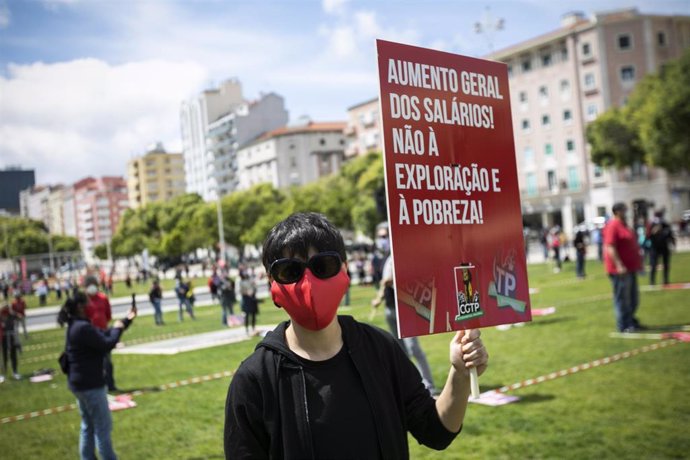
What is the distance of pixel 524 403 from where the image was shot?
825cm

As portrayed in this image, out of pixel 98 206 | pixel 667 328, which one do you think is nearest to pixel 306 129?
pixel 98 206

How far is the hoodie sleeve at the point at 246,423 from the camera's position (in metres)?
2.51

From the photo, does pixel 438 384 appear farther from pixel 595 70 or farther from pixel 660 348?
pixel 595 70

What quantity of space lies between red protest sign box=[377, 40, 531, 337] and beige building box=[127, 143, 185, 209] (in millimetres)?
120879

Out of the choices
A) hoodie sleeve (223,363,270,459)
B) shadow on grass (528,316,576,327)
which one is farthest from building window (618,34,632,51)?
hoodie sleeve (223,363,270,459)

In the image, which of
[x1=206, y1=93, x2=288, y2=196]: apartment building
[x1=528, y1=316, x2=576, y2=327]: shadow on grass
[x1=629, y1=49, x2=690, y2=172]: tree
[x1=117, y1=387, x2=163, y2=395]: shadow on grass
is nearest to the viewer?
[x1=117, y1=387, x2=163, y2=395]: shadow on grass

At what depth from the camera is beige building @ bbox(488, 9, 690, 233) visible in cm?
6588

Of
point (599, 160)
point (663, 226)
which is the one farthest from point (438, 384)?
point (599, 160)

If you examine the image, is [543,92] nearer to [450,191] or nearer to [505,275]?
[505,275]

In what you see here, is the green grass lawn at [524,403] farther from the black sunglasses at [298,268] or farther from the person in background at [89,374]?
the black sunglasses at [298,268]

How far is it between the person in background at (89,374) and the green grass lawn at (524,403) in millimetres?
1382

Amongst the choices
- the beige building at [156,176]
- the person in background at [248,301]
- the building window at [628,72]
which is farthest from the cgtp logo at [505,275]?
the beige building at [156,176]

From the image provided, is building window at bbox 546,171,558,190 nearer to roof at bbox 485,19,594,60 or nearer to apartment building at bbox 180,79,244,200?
roof at bbox 485,19,594,60

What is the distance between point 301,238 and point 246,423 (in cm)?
71
